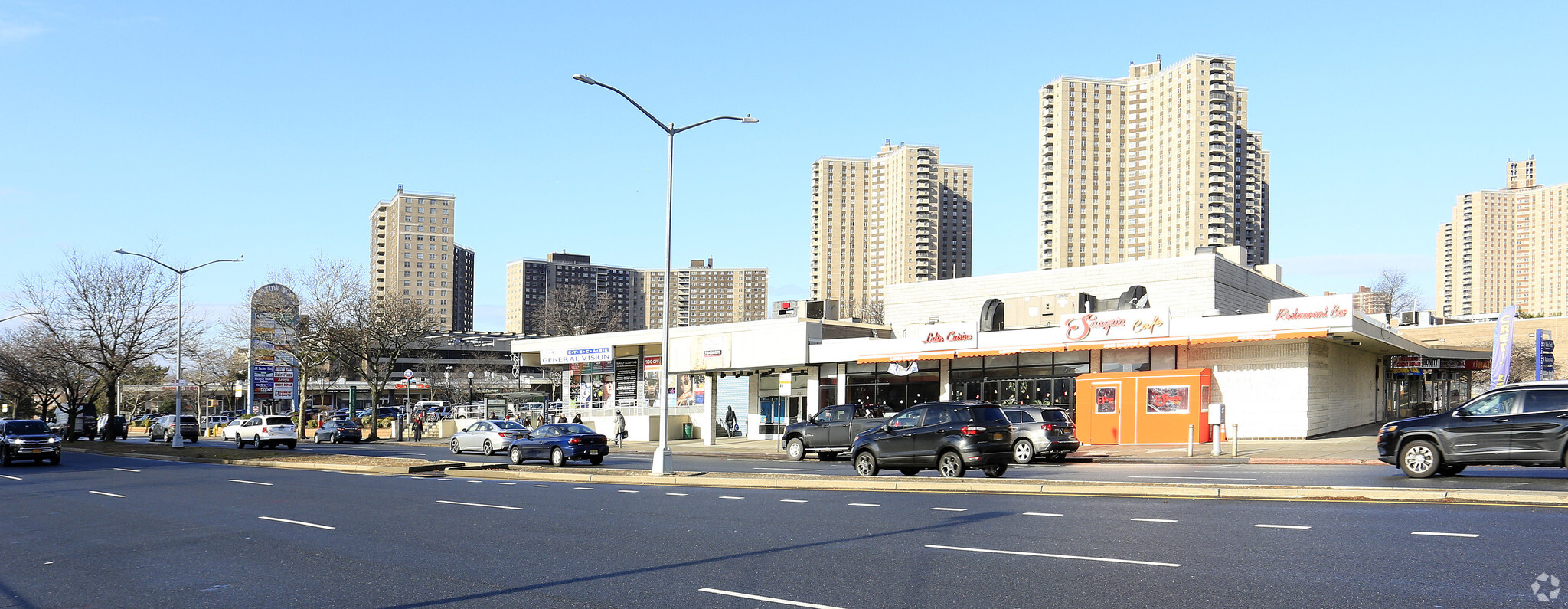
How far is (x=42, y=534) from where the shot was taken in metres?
14.7

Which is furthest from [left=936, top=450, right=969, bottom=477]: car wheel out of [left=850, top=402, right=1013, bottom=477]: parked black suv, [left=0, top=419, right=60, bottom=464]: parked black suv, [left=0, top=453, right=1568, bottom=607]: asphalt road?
[left=0, top=419, right=60, bottom=464]: parked black suv

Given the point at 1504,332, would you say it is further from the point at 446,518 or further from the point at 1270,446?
the point at 446,518

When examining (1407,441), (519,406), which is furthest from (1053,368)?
(519,406)

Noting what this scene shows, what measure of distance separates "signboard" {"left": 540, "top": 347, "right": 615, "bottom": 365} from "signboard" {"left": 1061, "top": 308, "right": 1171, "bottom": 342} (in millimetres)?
26513

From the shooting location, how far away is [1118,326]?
3478cm

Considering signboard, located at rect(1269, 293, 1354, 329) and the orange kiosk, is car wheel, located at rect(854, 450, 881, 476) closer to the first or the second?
the orange kiosk

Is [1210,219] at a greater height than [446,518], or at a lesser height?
greater

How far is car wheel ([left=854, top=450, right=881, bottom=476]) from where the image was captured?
72.8 feet

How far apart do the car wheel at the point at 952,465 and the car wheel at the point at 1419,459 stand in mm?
7587

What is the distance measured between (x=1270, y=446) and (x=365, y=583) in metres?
26.7

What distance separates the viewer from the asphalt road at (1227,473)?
1650 cm

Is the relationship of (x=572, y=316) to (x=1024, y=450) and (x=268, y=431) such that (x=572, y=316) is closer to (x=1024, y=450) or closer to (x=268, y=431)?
(x=268, y=431)

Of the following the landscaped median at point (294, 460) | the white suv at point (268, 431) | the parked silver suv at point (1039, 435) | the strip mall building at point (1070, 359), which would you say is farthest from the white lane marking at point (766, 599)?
the white suv at point (268, 431)

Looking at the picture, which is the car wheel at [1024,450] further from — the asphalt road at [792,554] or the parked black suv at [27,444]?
the parked black suv at [27,444]
